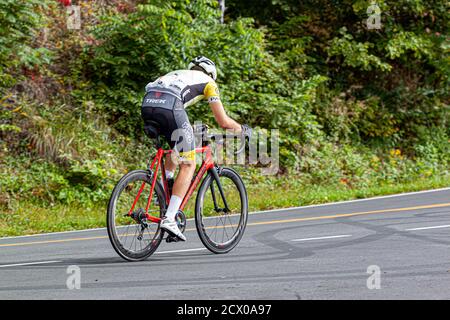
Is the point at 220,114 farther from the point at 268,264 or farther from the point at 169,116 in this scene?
the point at 268,264

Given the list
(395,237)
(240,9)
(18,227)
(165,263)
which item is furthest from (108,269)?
(240,9)

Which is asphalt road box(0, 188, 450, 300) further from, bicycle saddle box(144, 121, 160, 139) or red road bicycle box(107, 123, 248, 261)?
bicycle saddle box(144, 121, 160, 139)

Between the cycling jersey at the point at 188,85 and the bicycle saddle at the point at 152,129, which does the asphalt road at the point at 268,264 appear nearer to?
the bicycle saddle at the point at 152,129

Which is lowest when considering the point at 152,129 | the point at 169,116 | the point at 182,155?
the point at 182,155

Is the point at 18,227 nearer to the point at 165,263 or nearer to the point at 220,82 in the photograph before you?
the point at 165,263

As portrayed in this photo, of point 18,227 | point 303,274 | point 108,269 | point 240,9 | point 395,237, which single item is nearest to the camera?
point 303,274

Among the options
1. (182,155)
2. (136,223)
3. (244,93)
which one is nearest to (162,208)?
(136,223)

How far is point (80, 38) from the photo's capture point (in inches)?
650

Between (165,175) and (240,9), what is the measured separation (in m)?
12.0

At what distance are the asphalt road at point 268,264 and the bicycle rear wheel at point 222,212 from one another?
15 centimetres

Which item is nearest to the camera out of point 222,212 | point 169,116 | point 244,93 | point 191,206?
point 169,116

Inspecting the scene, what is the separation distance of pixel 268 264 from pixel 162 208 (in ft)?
3.95

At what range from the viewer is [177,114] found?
7645 mm
